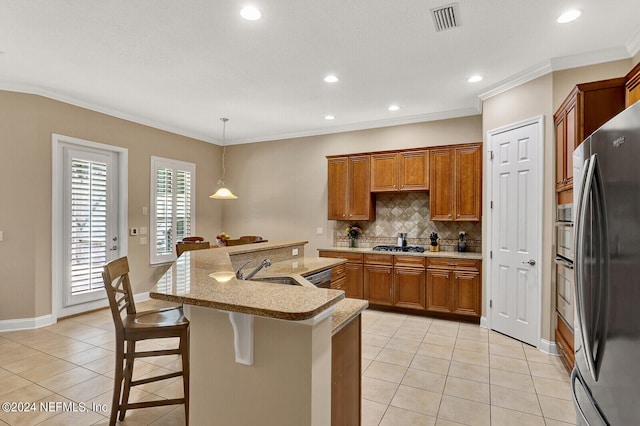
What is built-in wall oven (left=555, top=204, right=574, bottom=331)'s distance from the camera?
2.78 meters

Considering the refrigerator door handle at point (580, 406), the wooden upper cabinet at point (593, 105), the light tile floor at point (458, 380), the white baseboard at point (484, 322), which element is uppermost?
the wooden upper cabinet at point (593, 105)

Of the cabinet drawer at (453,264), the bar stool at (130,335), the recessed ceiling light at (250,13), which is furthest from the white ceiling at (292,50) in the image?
the cabinet drawer at (453,264)

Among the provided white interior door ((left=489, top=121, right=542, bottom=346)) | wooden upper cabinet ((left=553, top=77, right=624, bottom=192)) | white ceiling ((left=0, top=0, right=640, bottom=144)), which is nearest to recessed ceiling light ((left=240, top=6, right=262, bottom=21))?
white ceiling ((left=0, top=0, right=640, bottom=144))

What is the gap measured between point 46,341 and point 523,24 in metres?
5.44

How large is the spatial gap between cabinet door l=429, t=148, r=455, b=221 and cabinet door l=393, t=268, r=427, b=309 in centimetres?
83

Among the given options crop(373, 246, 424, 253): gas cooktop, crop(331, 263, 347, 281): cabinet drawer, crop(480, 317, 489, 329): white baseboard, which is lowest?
crop(480, 317, 489, 329): white baseboard

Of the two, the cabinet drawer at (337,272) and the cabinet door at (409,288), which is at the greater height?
the cabinet drawer at (337,272)

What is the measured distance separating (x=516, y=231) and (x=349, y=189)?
2.41 m

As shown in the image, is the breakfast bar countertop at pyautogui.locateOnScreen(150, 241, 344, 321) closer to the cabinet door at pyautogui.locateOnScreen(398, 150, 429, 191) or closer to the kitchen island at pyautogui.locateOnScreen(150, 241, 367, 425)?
the kitchen island at pyautogui.locateOnScreen(150, 241, 367, 425)

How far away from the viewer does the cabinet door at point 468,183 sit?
436 centimetres

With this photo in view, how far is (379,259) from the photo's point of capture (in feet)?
15.7

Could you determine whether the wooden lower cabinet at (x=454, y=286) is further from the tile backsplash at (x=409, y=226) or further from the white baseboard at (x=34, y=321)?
the white baseboard at (x=34, y=321)

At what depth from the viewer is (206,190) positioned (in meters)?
6.41

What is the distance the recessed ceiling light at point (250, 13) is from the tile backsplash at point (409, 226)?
336cm
